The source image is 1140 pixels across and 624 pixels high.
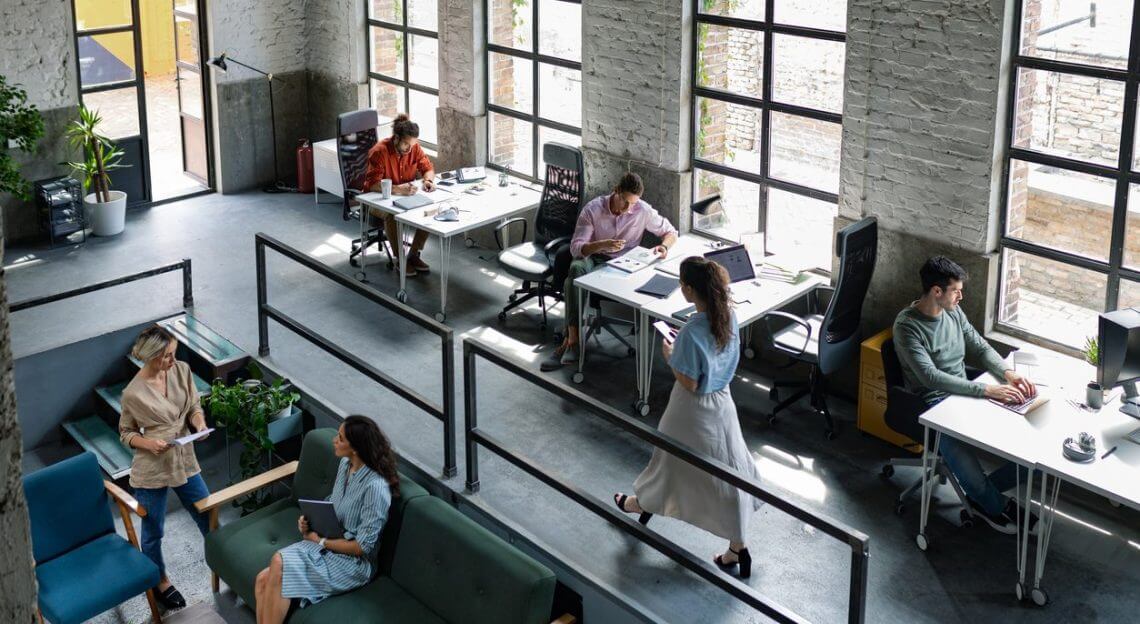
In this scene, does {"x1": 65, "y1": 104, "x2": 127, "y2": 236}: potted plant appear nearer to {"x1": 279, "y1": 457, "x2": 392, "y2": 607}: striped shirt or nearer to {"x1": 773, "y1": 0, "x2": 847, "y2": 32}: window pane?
{"x1": 773, "y1": 0, "x2": 847, "y2": 32}: window pane

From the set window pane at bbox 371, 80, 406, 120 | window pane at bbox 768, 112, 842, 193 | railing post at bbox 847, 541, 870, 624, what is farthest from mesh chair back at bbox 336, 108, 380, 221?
railing post at bbox 847, 541, 870, 624

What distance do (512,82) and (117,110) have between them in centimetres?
372

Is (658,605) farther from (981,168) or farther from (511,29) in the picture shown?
(511,29)

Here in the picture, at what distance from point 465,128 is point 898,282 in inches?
168

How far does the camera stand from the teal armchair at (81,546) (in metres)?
5.55

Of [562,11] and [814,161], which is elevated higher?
[562,11]

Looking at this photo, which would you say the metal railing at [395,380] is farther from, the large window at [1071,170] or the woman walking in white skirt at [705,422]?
the large window at [1071,170]

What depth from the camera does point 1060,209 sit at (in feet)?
22.2

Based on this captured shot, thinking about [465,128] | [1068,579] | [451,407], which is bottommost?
[1068,579]

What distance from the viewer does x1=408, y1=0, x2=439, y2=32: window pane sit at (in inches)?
421

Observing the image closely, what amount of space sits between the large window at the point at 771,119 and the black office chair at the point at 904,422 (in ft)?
4.83

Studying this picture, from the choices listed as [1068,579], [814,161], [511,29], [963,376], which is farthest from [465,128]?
[1068,579]

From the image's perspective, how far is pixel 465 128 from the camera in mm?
10281

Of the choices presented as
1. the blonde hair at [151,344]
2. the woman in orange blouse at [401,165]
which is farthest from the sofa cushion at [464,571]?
the woman in orange blouse at [401,165]
